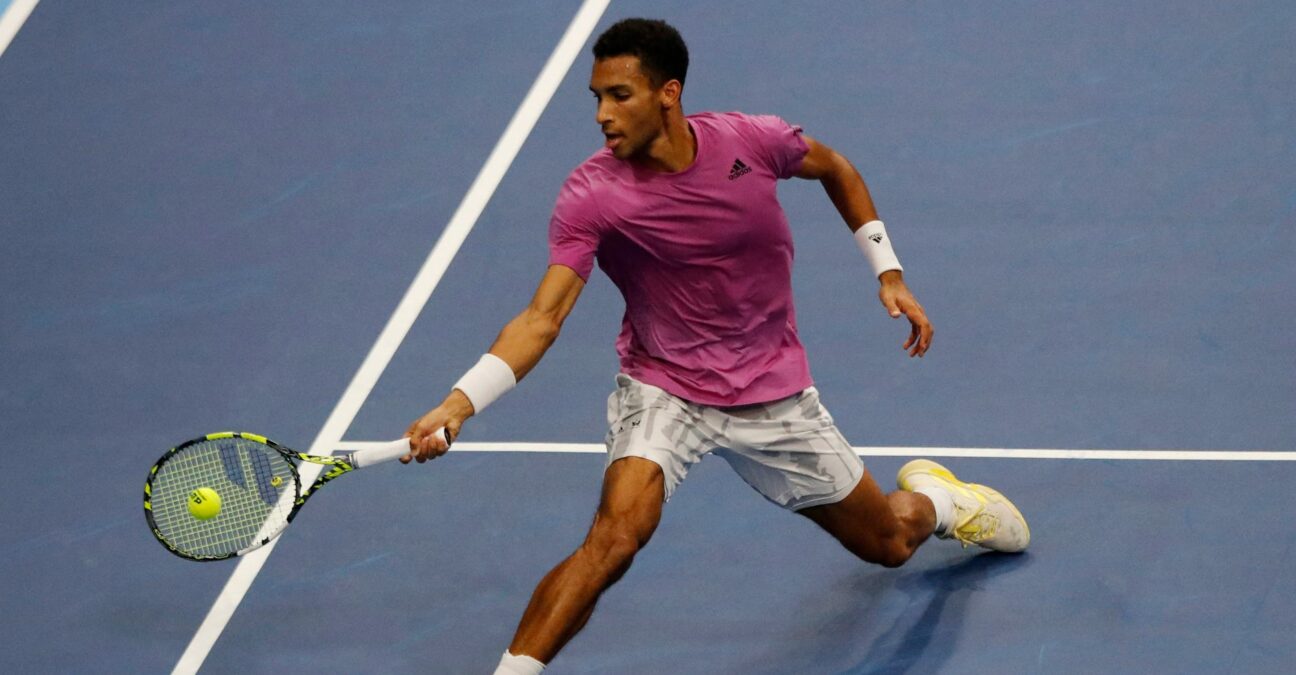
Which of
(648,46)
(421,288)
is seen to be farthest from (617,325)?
(648,46)

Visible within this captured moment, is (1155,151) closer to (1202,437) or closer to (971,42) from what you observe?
(971,42)

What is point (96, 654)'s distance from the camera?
636cm

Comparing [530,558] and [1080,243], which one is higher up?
Result: [1080,243]

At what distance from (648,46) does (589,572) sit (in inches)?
57.7

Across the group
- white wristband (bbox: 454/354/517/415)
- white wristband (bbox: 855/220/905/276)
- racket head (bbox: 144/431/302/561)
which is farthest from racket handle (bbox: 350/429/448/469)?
white wristband (bbox: 855/220/905/276)

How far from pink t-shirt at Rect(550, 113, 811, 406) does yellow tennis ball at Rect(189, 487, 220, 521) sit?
1251 mm

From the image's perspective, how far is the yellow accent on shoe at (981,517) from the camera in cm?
644

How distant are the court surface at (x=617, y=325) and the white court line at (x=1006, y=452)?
0.02 meters

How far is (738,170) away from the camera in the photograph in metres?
5.89

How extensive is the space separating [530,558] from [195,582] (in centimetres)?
110

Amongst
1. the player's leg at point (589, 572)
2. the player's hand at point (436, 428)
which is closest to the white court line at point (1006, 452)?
the player's leg at point (589, 572)

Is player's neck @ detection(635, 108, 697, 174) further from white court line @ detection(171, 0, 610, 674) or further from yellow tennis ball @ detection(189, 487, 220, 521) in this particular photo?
white court line @ detection(171, 0, 610, 674)

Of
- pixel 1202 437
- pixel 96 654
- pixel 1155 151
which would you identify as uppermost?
pixel 1155 151

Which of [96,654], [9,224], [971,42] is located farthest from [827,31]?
[96,654]
